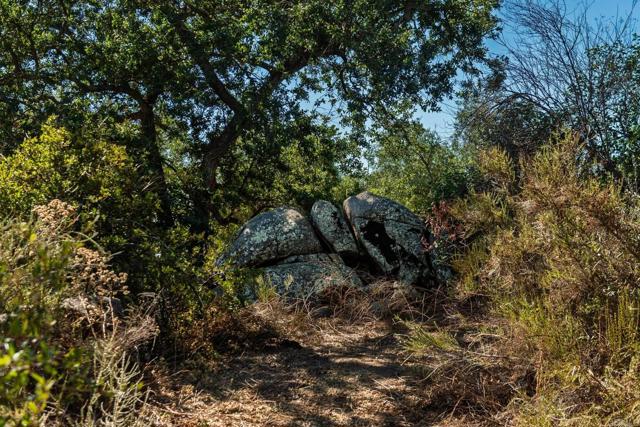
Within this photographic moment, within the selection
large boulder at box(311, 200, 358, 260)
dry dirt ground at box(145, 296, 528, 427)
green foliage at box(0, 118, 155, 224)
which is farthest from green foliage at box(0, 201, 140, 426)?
large boulder at box(311, 200, 358, 260)

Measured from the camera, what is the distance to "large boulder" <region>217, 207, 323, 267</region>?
29.0 ft

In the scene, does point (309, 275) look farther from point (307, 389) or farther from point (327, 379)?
point (307, 389)

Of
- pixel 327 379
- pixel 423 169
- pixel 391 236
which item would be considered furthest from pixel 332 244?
pixel 423 169

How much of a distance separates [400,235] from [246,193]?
519cm

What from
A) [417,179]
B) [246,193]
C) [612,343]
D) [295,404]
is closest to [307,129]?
[246,193]

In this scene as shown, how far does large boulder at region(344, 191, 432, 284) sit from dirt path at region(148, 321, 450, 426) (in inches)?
102

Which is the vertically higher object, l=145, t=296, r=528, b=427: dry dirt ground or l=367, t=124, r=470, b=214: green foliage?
l=367, t=124, r=470, b=214: green foliage

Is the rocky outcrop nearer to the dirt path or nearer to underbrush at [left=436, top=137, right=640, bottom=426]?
the dirt path

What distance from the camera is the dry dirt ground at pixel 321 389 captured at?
4504 mm

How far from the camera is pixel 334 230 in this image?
31.0ft

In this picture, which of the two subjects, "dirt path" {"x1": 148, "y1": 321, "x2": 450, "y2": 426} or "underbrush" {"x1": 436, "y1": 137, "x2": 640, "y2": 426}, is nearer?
"underbrush" {"x1": 436, "y1": 137, "x2": 640, "y2": 426}

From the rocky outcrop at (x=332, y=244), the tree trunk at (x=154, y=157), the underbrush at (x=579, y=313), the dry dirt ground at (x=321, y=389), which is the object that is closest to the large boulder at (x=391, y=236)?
the rocky outcrop at (x=332, y=244)

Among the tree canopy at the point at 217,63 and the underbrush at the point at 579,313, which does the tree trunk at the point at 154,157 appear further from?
the underbrush at the point at 579,313

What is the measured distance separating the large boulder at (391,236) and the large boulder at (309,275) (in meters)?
0.64
